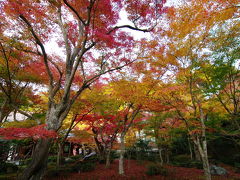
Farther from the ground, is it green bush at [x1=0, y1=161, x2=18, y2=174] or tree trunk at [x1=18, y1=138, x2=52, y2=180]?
tree trunk at [x1=18, y1=138, x2=52, y2=180]

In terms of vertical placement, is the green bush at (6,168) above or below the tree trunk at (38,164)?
below

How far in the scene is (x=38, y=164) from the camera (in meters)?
4.57

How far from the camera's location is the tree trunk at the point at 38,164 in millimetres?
4469

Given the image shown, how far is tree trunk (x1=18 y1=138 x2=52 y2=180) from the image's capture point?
4469 millimetres

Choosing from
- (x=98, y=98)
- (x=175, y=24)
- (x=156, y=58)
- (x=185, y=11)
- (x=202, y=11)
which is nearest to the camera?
(x=202, y=11)

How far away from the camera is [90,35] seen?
18.1ft

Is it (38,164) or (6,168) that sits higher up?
(38,164)

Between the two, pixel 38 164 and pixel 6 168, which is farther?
pixel 6 168

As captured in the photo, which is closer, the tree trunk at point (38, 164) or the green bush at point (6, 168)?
the tree trunk at point (38, 164)

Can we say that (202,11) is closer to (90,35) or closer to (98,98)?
(90,35)

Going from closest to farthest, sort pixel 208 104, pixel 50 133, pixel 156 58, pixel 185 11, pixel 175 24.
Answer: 1. pixel 50 133
2. pixel 185 11
3. pixel 175 24
4. pixel 156 58
5. pixel 208 104

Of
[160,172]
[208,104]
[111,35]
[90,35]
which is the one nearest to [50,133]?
[90,35]

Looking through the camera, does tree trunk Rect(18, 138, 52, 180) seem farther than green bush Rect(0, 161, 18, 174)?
No

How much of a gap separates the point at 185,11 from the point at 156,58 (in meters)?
2.28
